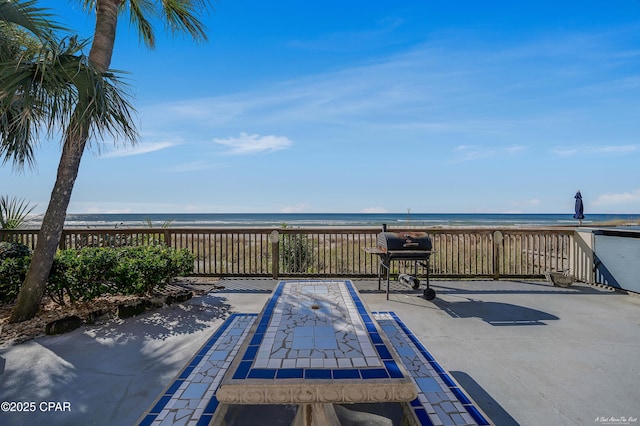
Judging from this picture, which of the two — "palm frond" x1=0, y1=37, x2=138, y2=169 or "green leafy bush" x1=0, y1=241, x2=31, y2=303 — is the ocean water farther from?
"palm frond" x1=0, y1=37, x2=138, y2=169

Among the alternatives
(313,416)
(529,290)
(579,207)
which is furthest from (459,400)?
(579,207)

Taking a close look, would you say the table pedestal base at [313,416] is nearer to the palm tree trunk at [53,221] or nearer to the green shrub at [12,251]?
the palm tree trunk at [53,221]

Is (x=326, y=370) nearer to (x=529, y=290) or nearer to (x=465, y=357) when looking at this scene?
(x=465, y=357)

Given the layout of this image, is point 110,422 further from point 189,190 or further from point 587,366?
point 189,190

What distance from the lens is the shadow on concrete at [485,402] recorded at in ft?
5.25

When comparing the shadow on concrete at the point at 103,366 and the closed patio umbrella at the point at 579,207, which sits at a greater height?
the closed patio umbrella at the point at 579,207

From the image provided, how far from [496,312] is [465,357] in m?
1.43

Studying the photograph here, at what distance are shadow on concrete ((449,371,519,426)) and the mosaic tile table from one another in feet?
2.54

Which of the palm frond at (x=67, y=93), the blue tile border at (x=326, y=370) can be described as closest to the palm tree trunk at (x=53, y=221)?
the palm frond at (x=67, y=93)

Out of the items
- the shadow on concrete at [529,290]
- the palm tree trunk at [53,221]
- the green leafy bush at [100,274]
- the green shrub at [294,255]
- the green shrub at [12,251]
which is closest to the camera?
the palm tree trunk at [53,221]

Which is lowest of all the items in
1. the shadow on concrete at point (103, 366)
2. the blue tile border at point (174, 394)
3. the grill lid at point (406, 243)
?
the shadow on concrete at point (103, 366)

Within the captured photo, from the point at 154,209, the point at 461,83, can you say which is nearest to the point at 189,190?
the point at 154,209

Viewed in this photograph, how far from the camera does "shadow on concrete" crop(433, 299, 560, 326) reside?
318 centimetres

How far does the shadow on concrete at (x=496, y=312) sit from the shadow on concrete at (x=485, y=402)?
1.35m
